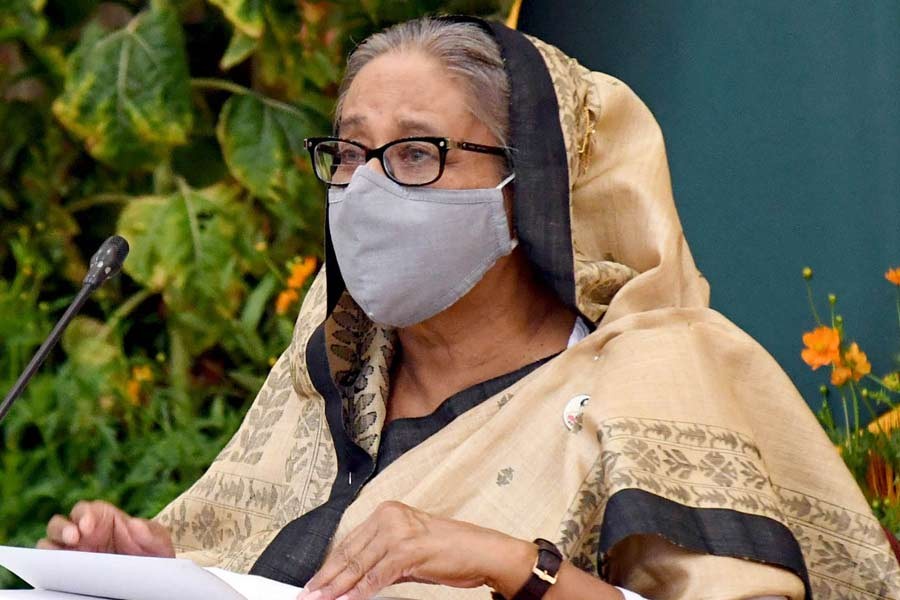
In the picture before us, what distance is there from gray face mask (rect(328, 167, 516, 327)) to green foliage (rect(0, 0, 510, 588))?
1572mm

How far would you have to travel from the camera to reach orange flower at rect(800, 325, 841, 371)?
277 cm

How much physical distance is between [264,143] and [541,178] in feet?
6.89

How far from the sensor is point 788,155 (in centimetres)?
338

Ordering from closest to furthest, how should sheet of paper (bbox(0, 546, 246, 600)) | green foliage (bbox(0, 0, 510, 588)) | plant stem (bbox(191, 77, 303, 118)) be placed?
sheet of paper (bbox(0, 546, 246, 600)) < green foliage (bbox(0, 0, 510, 588)) < plant stem (bbox(191, 77, 303, 118))

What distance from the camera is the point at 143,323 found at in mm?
4273

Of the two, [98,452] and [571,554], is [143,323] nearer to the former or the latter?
[98,452]

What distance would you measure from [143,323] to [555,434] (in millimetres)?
2440

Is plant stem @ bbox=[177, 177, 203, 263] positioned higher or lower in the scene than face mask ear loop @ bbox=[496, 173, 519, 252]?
lower

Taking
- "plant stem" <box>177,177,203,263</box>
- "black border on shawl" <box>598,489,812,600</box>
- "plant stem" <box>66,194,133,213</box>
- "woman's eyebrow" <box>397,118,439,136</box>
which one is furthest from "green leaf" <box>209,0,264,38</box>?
"black border on shawl" <box>598,489,812,600</box>

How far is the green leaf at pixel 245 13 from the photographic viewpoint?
4.03 metres

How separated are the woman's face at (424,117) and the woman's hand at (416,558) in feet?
2.03

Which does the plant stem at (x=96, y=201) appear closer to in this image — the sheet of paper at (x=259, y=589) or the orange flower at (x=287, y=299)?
the orange flower at (x=287, y=299)

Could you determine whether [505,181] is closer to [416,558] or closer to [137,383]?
[416,558]

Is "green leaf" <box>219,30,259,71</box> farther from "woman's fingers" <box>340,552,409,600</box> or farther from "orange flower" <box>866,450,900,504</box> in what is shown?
"woman's fingers" <box>340,552,409,600</box>
